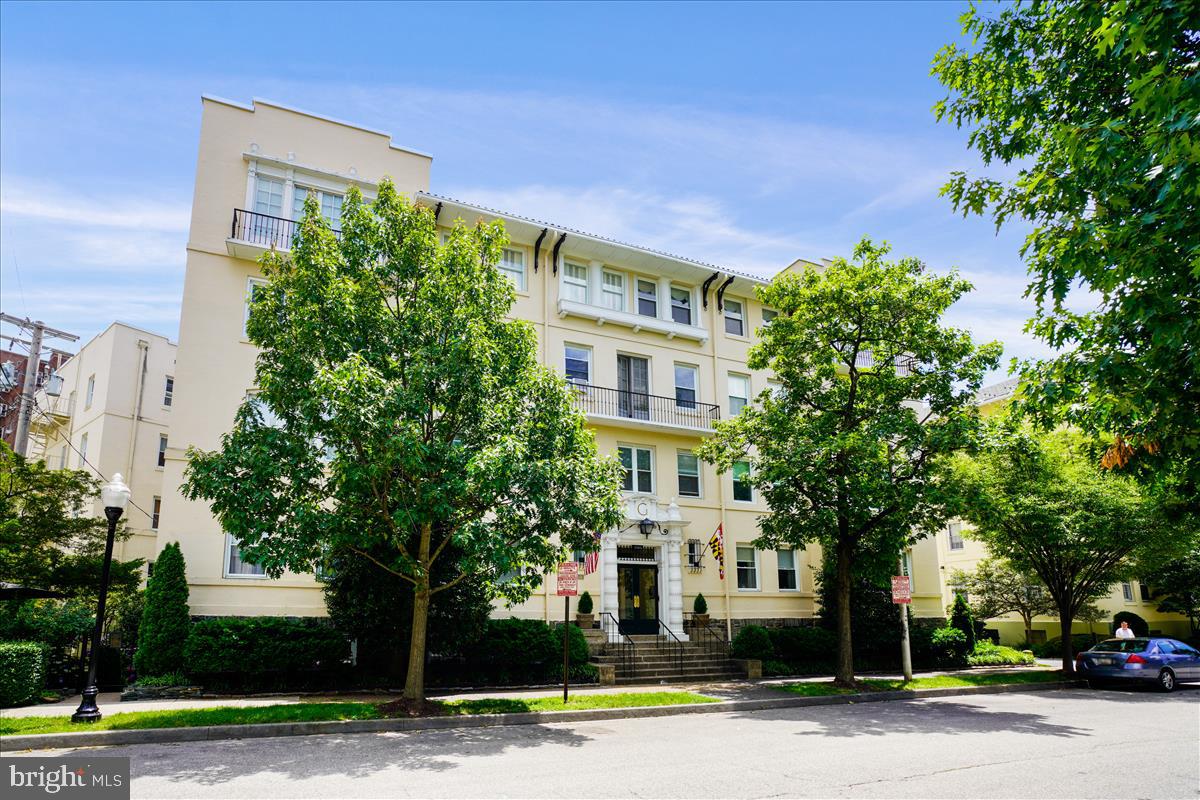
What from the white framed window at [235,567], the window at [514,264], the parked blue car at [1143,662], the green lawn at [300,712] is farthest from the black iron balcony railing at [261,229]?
the parked blue car at [1143,662]

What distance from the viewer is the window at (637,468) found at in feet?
79.6

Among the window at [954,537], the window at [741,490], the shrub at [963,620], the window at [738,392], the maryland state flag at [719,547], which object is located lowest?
the shrub at [963,620]

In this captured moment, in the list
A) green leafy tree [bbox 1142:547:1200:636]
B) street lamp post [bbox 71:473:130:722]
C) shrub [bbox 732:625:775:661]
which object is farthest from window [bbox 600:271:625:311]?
green leafy tree [bbox 1142:547:1200:636]

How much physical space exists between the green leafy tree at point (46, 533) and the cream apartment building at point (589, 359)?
3.00 m

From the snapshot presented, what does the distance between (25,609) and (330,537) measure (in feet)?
31.3

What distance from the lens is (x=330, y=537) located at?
13.1 m

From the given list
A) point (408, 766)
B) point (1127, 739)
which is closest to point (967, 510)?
point (1127, 739)

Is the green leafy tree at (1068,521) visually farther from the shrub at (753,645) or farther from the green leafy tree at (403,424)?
the green leafy tree at (403,424)

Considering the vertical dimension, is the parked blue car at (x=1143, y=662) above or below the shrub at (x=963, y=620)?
below

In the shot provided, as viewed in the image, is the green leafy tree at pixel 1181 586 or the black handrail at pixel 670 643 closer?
the black handrail at pixel 670 643

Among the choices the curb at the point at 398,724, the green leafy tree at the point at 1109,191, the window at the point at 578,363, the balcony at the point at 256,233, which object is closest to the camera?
the green leafy tree at the point at 1109,191

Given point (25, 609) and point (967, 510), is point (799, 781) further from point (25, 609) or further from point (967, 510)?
point (25, 609)

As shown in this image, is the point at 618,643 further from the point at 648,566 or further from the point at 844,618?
the point at 844,618

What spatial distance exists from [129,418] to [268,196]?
14898 mm
